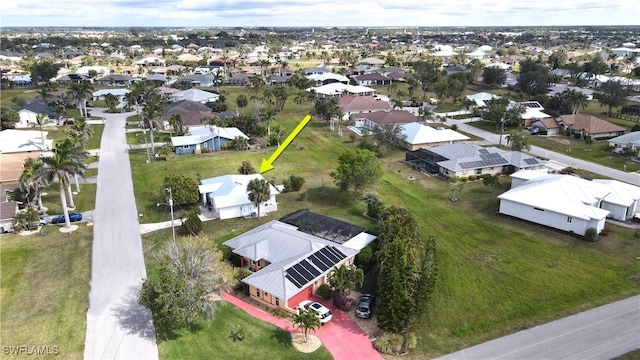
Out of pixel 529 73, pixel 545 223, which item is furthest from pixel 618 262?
pixel 529 73

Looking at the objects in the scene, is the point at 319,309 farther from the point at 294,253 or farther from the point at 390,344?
the point at 294,253

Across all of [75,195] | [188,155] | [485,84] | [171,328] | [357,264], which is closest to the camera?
[171,328]

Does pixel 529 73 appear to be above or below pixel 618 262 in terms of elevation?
above

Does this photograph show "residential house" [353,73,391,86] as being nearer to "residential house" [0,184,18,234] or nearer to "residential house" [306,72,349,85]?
"residential house" [306,72,349,85]

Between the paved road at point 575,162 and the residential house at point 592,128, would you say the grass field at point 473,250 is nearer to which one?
the paved road at point 575,162

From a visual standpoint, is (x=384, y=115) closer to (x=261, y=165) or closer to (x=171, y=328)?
(x=261, y=165)

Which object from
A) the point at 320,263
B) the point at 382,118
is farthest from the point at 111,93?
the point at 320,263
